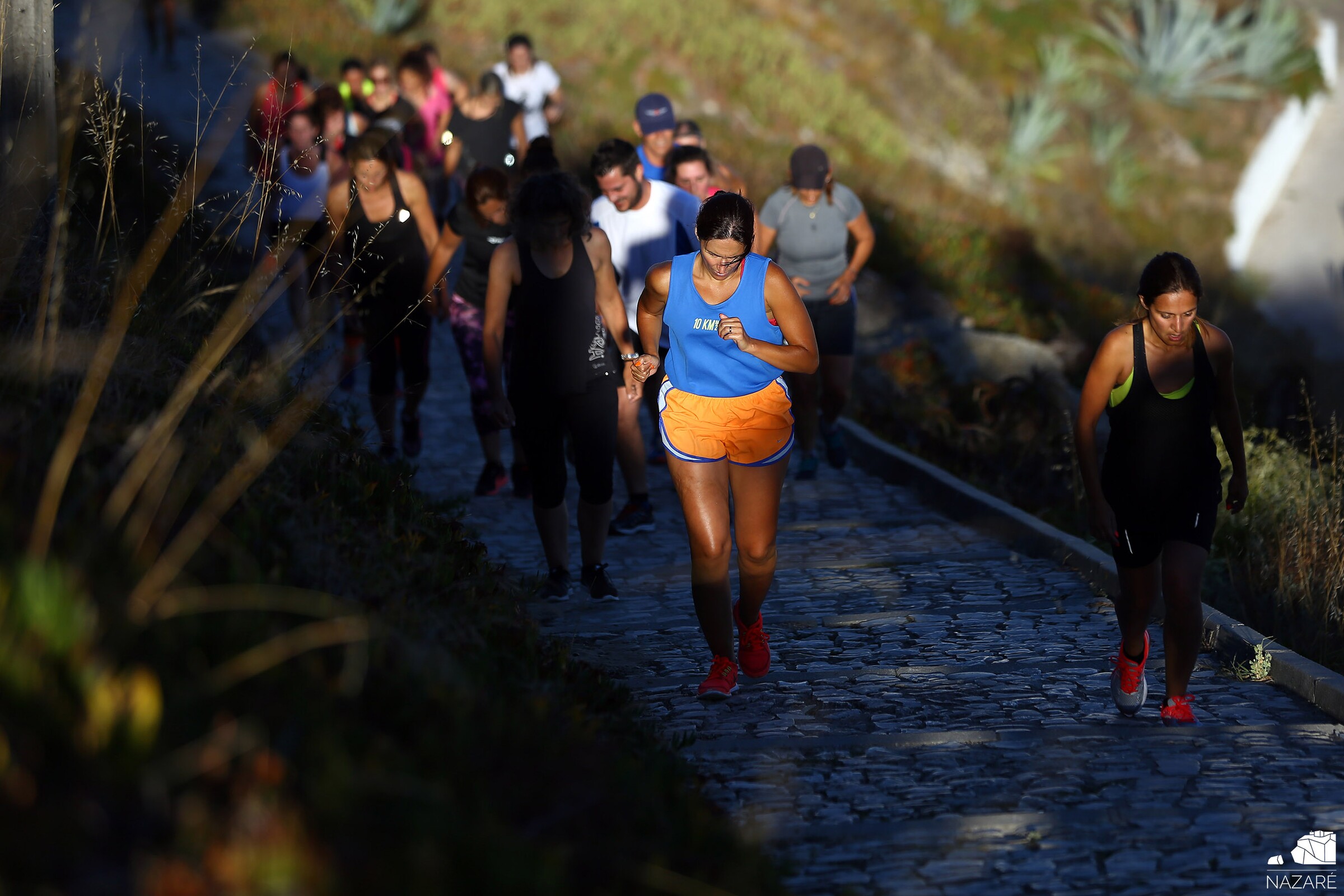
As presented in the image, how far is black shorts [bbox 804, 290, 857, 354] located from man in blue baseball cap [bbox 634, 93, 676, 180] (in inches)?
54.7

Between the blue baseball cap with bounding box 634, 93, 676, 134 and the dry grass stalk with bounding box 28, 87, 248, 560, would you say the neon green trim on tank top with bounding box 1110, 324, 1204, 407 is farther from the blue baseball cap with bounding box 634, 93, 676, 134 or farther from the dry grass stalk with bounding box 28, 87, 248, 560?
the blue baseball cap with bounding box 634, 93, 676, 134

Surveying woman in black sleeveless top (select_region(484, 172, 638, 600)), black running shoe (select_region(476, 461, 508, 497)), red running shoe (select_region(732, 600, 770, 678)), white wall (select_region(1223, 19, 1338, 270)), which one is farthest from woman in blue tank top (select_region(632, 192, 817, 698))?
white wall (select_region(1223, 19, 1338, 270))

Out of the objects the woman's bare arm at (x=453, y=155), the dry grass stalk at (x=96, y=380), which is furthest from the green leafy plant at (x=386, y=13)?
the dry grass stalk at (x=96, y=380)

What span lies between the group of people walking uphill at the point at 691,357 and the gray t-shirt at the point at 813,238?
0.05 ft

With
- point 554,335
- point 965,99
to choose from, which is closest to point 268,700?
point 554,335

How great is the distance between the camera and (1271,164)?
25.1m

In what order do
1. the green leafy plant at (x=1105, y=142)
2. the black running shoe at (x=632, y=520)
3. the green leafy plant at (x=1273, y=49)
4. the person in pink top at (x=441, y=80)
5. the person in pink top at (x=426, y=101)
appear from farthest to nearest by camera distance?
the green leafy plant at (x=1273, y=49)
the green leafy plant at (x=1105, y=142)
the person in pink top at (x=441, y=80)
the person in pink top at (x=426, y=101)
the black running shoe at (x=632, y=520)

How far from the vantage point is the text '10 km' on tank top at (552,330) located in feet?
19.3

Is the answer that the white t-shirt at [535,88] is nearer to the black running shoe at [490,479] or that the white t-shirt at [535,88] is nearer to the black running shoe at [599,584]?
the black running shoe at [490,479]

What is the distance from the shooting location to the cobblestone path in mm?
3750

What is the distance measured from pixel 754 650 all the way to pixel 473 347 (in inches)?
127

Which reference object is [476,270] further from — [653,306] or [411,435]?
[653,306]
